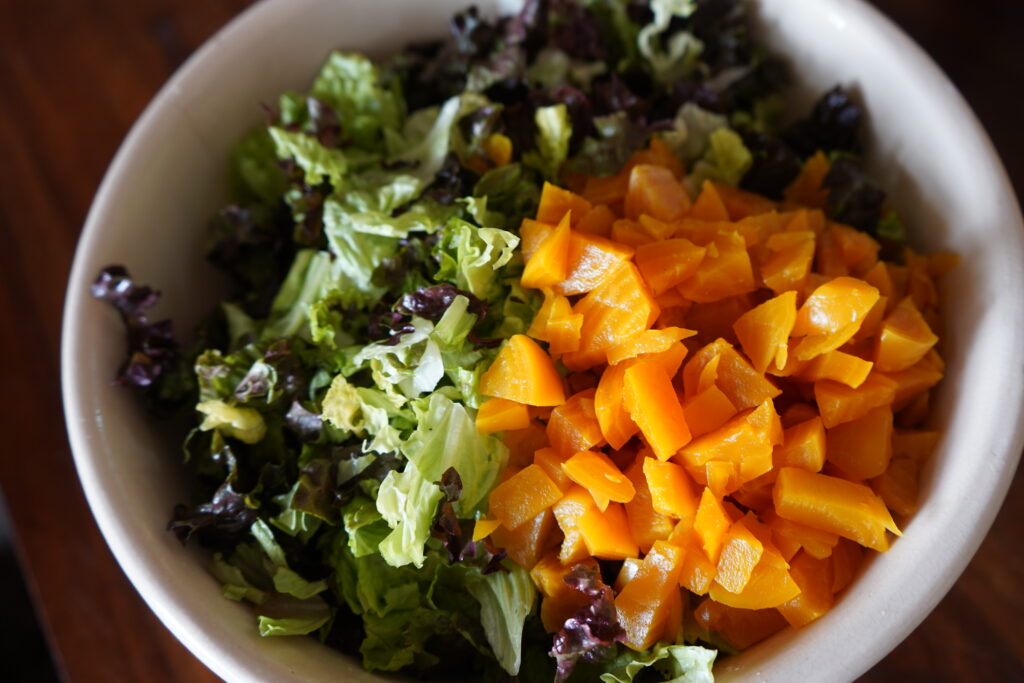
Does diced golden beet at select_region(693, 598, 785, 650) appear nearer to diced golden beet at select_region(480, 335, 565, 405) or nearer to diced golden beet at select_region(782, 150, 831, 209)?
diced golden beet at select_region(480, 335, 565, 405)

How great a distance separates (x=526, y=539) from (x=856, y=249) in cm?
73

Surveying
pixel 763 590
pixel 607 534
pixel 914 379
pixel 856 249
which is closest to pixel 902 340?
pixel 914 379

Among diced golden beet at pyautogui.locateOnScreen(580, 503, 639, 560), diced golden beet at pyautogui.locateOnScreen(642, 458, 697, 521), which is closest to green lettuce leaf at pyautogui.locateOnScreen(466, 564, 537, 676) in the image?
diced golden beet at pyautogui.locateOnScreen(580, 503, 639, 560)

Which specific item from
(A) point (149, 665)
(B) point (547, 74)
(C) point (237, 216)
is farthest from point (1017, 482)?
(A) point (149, 665)

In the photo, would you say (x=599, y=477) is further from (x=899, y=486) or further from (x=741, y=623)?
(x=899, y=486)

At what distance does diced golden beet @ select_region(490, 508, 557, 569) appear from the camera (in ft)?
4.15

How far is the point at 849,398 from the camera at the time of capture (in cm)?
126

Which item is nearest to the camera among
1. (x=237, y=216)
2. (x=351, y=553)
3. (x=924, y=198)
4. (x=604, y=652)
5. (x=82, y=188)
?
(x=604, y=652)

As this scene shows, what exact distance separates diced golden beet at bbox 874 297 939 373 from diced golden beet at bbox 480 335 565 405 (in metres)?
0.50

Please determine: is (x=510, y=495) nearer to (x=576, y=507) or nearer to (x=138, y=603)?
(x=576, y=507)

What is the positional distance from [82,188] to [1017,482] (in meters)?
2.10

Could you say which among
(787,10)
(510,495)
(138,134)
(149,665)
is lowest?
(149,665)

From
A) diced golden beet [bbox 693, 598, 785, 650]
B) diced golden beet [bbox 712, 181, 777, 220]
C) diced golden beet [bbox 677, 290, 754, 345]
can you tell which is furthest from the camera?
diced golden beet [bbox 712, 181, 777, 220]

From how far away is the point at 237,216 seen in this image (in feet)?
5.33
